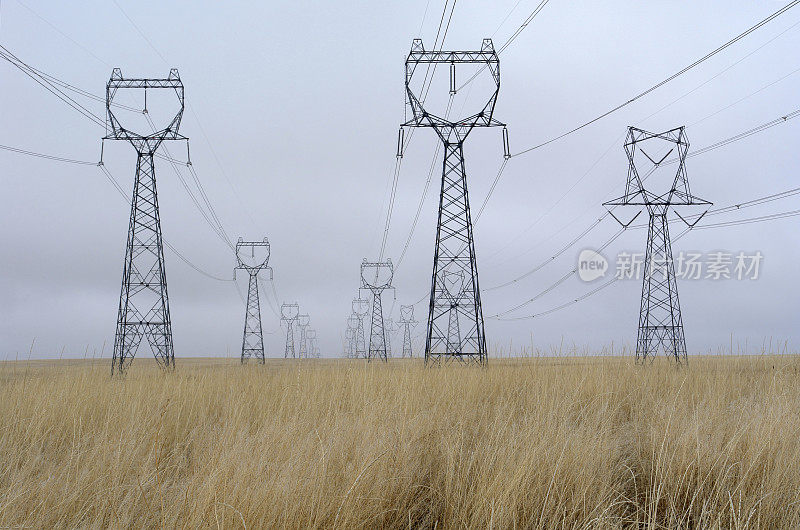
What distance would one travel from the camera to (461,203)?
20344 millimetres

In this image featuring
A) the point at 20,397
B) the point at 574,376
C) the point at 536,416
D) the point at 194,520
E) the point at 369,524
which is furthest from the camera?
the point at 574,376

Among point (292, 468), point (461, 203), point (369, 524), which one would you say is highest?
point (461, 203)

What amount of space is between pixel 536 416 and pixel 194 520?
3.93 meters

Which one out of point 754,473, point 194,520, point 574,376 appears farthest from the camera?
point 574,376

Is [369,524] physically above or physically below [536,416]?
below

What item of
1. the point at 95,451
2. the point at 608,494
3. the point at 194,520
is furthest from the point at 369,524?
the point at 95,451

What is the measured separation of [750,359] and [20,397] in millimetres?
12729

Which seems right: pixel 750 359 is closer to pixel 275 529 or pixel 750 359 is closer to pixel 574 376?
pixel 574 376

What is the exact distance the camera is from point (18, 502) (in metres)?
3.95

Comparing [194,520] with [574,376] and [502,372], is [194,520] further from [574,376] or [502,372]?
[502,372]

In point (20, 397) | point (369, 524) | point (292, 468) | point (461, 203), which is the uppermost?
point (461, 203)

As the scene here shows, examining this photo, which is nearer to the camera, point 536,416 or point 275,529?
point 275,529

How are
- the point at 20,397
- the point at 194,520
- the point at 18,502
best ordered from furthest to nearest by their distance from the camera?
the point at 20,397 < the point at 18,502 < the point at 194,520

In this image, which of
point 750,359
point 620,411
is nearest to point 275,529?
point 620,411
